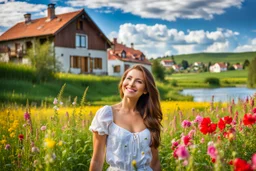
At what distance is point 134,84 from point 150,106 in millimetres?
217

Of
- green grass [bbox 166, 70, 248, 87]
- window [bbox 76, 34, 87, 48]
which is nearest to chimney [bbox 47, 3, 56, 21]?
window [bbox 76, 34, 87, 48]

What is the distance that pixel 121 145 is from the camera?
8.47 feet

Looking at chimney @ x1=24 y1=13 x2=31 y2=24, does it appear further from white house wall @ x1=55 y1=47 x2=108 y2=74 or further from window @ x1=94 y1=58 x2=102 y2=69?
window @ x1=94 y1=58 x2=102 y2=69

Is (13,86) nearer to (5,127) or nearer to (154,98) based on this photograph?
(5,127)

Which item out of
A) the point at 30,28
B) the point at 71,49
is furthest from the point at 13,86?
the point at 30,28

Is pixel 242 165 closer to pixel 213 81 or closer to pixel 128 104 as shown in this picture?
pixel 128 104

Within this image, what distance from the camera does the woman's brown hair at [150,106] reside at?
2.66 m

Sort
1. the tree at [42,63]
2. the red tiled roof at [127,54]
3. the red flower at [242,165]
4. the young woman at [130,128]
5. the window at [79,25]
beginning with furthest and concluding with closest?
the red tiled roof at [127,54]
the window at [79,25]
the tree at [42,63]
the young woman at [130,128]
the red flower at [242,165]

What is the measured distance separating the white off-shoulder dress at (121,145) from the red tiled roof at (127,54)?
26357 millimetres

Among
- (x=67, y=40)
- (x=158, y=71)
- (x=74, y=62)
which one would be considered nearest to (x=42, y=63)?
(x=67, y=40)

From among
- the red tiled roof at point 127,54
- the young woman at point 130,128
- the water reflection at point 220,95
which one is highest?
the red tiled roof at point 127,54

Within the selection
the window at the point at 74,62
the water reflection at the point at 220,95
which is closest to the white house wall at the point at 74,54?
the window at the point at 74,62

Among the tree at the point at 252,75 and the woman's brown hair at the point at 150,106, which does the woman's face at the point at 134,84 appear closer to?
the woman's brown hair at the point at 150,106

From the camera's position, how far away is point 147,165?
2.62 metres
